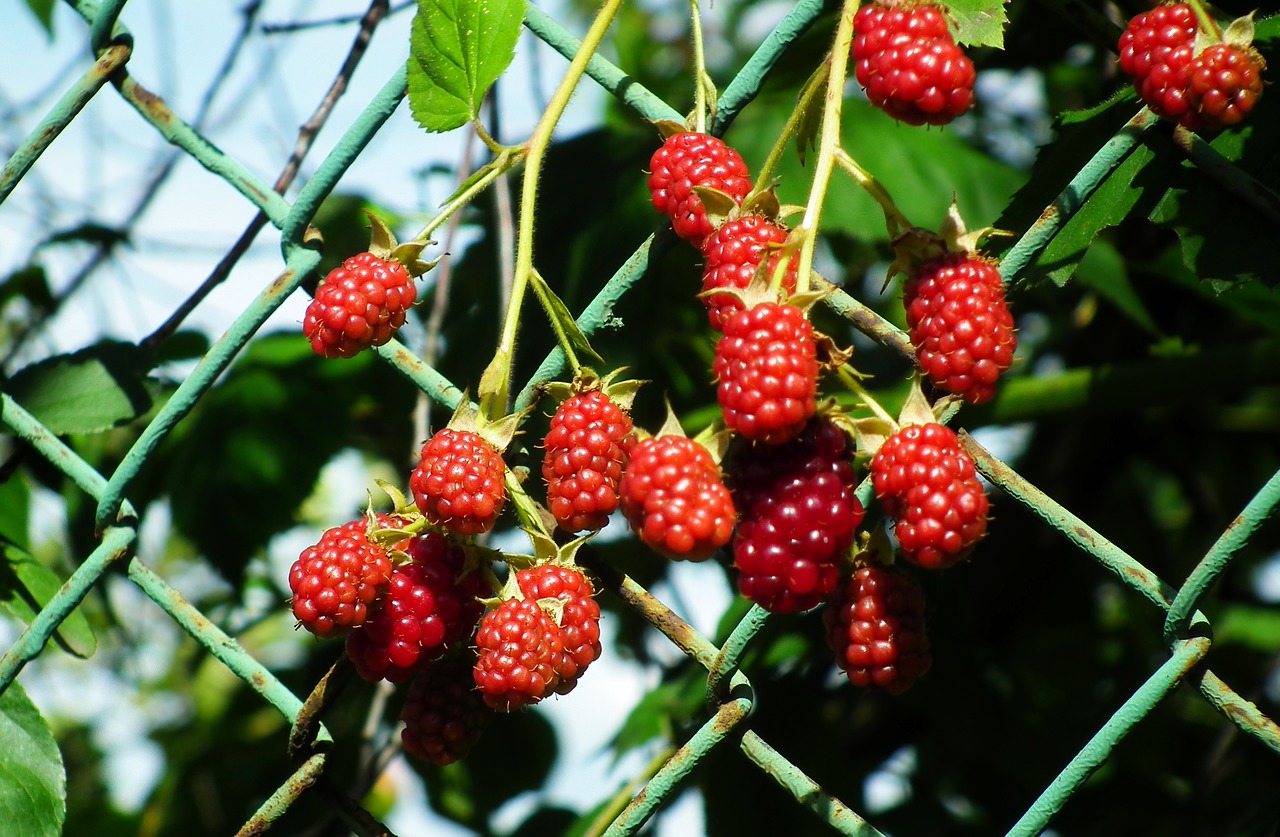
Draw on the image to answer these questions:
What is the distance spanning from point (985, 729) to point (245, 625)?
37.5 inches

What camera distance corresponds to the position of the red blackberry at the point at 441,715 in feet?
2.19

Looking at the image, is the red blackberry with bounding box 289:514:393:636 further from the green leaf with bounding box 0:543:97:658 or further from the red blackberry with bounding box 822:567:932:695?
the green leaf with bounding box 0:543:97:658

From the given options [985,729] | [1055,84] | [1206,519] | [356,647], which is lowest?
[985,729]

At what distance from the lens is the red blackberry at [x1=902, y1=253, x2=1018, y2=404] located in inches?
21.7

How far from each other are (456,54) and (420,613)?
0.33 m

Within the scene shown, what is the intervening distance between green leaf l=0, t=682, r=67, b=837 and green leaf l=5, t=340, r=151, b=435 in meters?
0.22

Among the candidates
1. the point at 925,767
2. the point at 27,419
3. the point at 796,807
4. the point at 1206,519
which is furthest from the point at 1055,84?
the point at 27,419

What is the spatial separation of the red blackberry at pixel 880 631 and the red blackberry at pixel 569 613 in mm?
121

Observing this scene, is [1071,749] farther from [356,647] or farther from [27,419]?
[27,419]

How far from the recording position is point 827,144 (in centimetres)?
58

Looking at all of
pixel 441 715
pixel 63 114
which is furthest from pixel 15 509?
pixel 441 715

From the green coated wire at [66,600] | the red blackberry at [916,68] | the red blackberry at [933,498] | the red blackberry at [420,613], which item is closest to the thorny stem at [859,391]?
the red blackberry at [933,498]

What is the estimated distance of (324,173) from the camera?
77 centimetres

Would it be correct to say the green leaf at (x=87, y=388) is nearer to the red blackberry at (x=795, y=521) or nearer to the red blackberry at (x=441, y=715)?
the red blackberry at (x=441, y=715)
